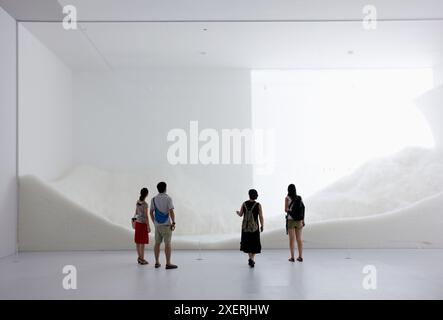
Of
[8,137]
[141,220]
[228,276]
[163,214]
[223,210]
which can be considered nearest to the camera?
[228,276]

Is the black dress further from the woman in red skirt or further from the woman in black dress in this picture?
the woman in red skirt

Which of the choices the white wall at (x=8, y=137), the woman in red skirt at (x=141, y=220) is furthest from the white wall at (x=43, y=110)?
the woman in red skirt at (x=141, y=220)

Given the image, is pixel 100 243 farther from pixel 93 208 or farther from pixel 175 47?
→ pixel 175 47

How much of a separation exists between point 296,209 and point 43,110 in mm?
5752

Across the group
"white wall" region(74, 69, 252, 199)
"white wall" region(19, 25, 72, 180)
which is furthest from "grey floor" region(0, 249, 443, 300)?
"white wall" region(74, 69, 252, 199)

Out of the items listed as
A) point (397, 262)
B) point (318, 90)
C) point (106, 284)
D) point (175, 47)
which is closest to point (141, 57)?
point (175, 47)

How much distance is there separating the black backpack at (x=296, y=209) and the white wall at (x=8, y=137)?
5135 mm

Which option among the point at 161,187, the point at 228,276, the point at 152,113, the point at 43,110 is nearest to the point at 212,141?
the point at 152,113

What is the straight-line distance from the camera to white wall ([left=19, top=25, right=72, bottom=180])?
846cm

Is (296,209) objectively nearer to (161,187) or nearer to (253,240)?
(253,240)

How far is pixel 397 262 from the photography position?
6.82 metres

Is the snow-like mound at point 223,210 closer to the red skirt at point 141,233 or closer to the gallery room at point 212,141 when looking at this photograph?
the gallery room at point 212,141

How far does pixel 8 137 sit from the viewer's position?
26.0ft

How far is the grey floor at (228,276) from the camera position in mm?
4664
